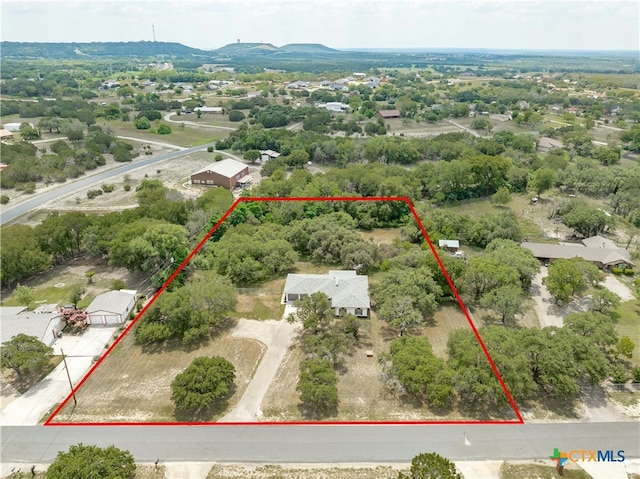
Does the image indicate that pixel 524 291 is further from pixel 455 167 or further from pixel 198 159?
pixel 198 159

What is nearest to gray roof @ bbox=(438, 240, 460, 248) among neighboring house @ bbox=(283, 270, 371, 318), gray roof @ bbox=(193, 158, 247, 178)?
neighboring house @ bbox=(283, 270, 371, 318)

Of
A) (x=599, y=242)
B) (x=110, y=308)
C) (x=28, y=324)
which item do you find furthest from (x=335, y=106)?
(x=28, y=324)

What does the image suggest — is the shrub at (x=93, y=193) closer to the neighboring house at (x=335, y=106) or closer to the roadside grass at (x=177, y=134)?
the roadside grass at (x=177, y=134)

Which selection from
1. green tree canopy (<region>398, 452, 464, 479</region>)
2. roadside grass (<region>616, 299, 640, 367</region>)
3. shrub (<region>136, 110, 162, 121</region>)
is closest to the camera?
green tree canopy (<region>398, 452, 464, 479</region>)

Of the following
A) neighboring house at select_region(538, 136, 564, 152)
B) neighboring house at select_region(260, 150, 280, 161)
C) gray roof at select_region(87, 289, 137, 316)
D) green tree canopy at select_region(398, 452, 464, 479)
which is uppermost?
neighboring house at select_region(538, 136, 564, 152)

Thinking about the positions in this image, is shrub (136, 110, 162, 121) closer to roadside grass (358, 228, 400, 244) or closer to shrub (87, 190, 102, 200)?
shrub (87, 190, 102, 200)

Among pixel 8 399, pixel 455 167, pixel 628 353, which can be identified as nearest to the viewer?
pixel 8 399

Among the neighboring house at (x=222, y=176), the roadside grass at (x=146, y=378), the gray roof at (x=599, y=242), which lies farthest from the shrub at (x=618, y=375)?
the neighboring house at (x=222, y=176)

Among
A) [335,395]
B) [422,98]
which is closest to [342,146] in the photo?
[335,395]
